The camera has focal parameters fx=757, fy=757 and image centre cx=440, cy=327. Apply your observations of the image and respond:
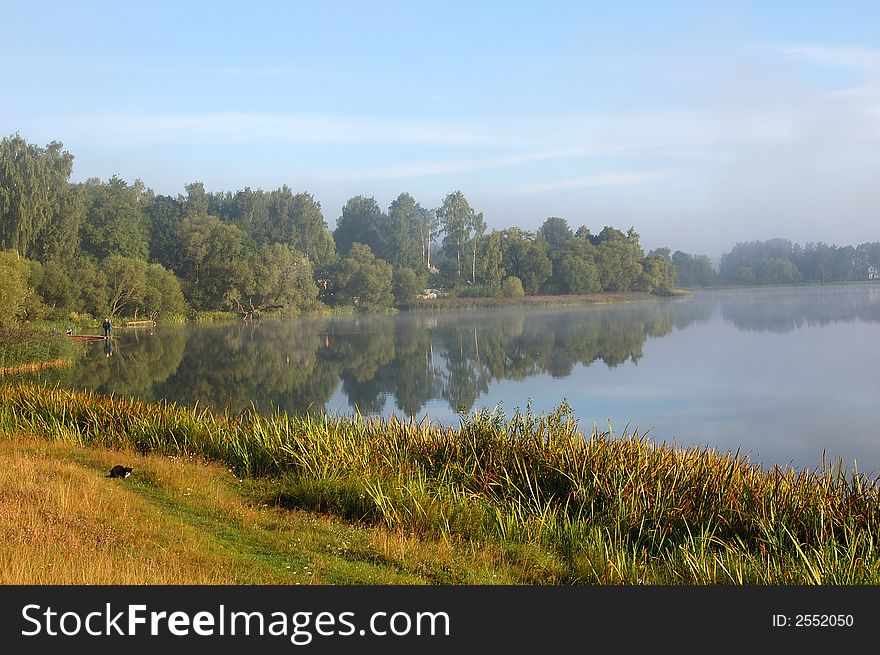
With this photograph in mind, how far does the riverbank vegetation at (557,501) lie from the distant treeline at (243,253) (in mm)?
27859

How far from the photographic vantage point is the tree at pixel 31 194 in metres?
50.0

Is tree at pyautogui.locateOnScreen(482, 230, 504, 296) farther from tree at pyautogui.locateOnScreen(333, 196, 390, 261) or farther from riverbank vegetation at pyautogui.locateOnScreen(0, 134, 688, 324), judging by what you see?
tree at pyautogui.locateOnScreen(333, 196, 390, 261)

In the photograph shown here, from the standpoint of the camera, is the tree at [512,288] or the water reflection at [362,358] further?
the tree at [512,288]

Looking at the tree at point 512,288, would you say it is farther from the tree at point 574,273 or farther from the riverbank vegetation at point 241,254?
the tree at point 574,273

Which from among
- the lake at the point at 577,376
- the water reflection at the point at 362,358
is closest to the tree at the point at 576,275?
the water reflection at the point at 362,358

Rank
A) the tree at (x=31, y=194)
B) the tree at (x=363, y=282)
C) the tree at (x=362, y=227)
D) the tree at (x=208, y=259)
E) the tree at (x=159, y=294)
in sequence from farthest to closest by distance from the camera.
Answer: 1. the tree at (x=362, y=227)
2. the tree at (x=363, y=282)
3. the tree at (x=208, y=259)
4. the tree at (x=159, y=294)
5. the tree at (x=31, y=194)

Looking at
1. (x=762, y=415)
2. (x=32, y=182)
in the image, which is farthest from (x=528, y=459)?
(x=32, y=182)

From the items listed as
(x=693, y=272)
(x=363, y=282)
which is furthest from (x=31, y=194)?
(x=693, y=272)

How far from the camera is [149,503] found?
336 inches

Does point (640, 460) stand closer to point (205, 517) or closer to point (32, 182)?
point (205, 517)

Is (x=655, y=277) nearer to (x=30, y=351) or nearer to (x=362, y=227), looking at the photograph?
(x=362, y=227)

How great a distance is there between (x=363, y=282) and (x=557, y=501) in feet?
232

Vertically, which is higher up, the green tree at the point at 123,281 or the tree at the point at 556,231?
the tree at the point at 556,231

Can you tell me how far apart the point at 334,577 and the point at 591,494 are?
3675mm
